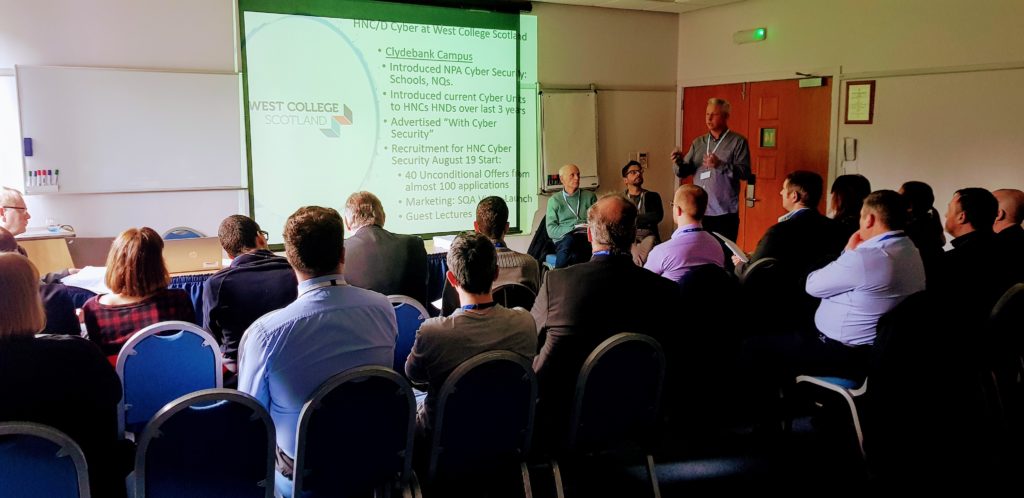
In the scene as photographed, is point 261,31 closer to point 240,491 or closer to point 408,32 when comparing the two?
point 408,32

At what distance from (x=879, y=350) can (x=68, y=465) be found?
2665mm

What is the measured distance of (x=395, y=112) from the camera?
6.20 meters

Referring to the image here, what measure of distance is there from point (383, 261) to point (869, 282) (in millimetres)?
2179

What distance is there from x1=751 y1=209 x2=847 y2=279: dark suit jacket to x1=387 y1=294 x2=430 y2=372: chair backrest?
6.05 feet

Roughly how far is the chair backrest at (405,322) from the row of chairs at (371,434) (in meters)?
0.70

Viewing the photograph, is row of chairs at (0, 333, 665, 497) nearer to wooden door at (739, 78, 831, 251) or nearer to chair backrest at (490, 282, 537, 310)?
chair backrest at (490, 282, 537, 310)

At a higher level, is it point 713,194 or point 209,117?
point 209,117

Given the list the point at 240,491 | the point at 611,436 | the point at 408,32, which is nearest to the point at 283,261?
the point at 240,491

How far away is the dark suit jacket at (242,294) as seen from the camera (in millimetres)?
2914

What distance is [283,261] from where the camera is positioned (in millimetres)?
3066

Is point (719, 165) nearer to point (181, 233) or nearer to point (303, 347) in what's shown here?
point (181, 233)

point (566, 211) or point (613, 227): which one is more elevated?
point (613, 227)

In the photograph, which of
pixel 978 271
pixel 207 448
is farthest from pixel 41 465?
pixel 978 271

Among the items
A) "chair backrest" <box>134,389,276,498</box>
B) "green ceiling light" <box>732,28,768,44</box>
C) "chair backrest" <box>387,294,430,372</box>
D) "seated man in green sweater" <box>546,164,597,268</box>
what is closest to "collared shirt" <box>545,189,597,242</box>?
"seated man in green sweater" <box>546,164,597,268</box>
